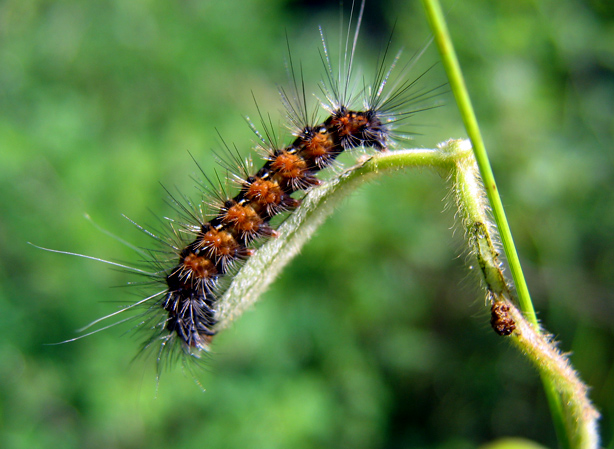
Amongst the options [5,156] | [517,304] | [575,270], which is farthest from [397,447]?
[5,156]

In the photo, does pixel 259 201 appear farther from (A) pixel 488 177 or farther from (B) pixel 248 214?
(A) pixel 488 177

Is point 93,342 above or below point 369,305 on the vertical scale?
below

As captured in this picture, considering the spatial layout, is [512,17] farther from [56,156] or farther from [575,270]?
[56,156]

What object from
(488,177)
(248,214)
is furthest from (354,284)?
(488,177)

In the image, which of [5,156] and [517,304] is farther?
[5,156]

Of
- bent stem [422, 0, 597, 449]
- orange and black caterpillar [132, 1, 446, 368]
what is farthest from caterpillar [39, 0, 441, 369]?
bent stem [422, 0, 597, 449]

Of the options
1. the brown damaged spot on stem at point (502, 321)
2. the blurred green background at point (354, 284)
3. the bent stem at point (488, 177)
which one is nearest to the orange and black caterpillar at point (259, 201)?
the bent stem at point (488, 177)

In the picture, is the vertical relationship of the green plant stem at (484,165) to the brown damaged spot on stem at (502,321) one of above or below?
above

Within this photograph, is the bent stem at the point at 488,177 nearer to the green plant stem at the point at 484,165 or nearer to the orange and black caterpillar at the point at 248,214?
the green plant stem at the point at 484,165
